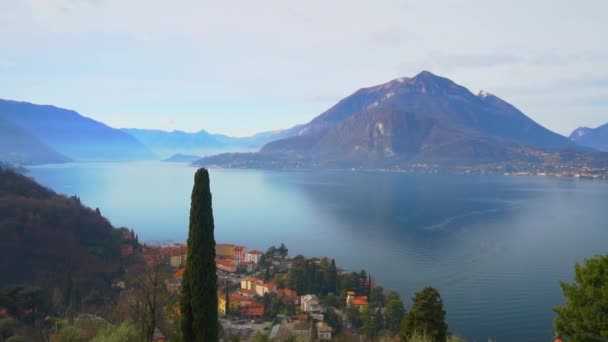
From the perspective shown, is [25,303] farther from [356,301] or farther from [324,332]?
[356,301]

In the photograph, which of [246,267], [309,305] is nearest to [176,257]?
[246,267]

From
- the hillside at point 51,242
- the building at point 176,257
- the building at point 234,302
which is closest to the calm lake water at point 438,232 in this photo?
the building at point 234,302

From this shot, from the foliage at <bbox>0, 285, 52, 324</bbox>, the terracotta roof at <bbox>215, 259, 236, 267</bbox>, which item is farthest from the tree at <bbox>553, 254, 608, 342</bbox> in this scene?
the terracotta roof at <bbox>215, 259, 236, 267</bbox>

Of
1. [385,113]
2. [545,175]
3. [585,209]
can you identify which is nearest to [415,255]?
[585,209]

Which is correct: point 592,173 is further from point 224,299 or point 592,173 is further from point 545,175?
point 224,299

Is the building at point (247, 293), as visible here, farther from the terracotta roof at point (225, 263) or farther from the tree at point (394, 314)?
the tree at point (394, 314)

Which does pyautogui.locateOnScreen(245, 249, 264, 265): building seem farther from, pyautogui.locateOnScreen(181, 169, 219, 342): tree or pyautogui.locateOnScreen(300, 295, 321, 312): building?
pyautogui.locateOnScreen(181, 169, 219, 342): tree
